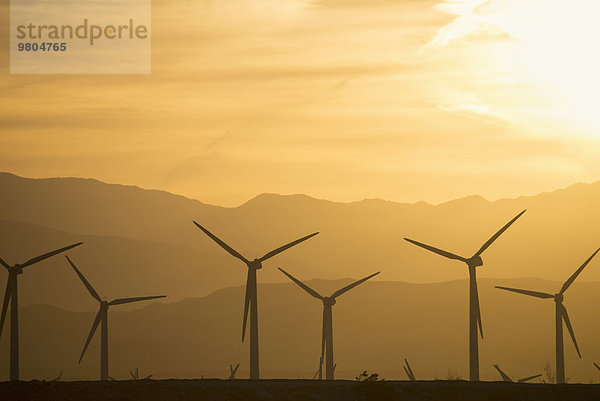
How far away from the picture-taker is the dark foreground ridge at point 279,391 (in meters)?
65.6

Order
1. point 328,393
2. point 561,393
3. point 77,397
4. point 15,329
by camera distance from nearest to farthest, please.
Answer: point 77,397, point 328,393, point 561,393, point 15,329

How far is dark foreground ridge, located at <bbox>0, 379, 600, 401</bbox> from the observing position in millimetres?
65562

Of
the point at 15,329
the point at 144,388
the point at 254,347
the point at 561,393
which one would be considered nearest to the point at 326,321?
the point at 254,347

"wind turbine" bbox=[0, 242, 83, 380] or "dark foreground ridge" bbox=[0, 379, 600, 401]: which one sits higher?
"wind turbine" bbox=[0, 242, 83, 380]

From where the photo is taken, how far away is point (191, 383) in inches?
2699

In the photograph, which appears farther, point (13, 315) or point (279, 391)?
point (13, 315)

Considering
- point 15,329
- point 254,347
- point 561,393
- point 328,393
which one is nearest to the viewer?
point 328,393

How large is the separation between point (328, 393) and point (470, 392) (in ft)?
32.1

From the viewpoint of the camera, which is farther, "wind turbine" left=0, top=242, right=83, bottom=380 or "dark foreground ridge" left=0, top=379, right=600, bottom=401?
"wind turbine" left=0, top=242, right=83, bottom=380

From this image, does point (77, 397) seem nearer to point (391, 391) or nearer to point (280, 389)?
point (280, 389)

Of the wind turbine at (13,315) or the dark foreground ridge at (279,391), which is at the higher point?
the wind turbine at (13,315)

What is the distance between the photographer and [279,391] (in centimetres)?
6838

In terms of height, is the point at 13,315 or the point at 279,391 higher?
the point at 13,315

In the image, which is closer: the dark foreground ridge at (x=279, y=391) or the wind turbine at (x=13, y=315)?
the dark foreground ridge at (x=279, y=391)
